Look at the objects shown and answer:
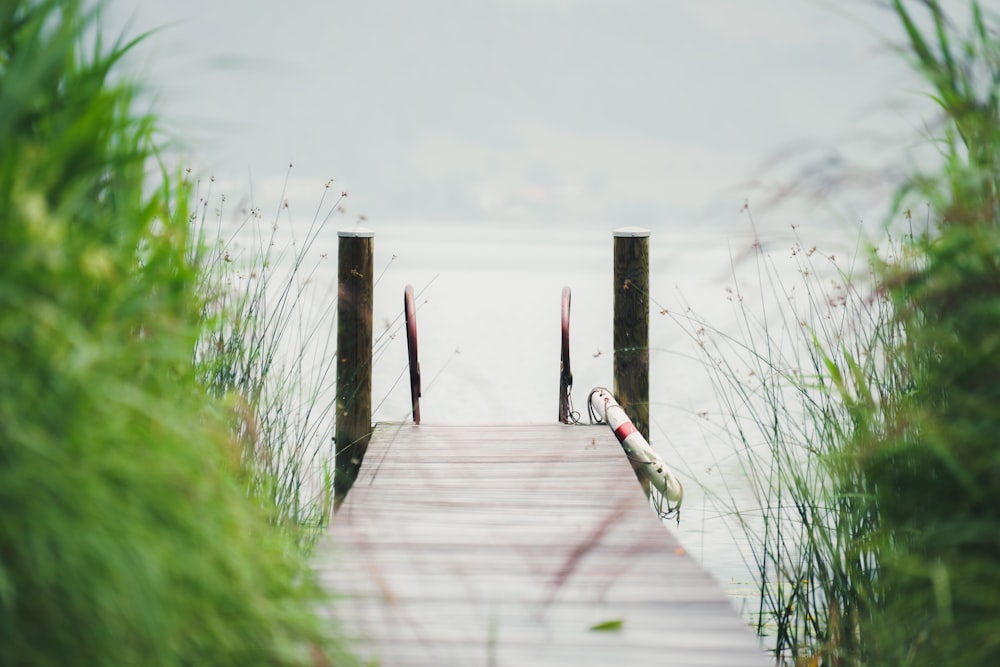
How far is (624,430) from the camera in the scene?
4441 mm

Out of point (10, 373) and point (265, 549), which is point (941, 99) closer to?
point (265, 549)

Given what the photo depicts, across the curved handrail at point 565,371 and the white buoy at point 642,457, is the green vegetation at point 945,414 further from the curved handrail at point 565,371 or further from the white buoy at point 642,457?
the curved handrail at point 565,371

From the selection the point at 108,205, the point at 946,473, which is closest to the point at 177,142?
the point at 108,205

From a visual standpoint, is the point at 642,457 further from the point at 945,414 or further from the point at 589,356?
the point at 589,356

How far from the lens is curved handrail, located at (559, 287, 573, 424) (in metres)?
4.60

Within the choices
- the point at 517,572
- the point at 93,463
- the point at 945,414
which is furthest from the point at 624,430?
the point at 93,463

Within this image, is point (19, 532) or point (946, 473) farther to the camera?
point (946, 473)

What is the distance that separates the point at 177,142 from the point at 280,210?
1979mm

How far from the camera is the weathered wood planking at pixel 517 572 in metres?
2.00

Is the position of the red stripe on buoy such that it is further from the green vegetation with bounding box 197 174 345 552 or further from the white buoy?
the green vegetation with bounding box 197 174 345 552

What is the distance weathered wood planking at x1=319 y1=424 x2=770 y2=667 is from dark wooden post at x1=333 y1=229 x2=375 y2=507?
2.02 ft

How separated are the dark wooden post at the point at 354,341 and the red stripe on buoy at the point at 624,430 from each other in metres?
1.22

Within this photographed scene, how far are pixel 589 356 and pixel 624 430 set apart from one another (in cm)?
1325

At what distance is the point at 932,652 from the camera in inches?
66.0
